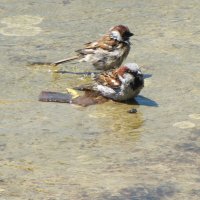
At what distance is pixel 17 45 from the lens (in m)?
7.95

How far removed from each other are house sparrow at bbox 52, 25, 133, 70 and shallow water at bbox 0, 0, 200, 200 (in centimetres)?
14

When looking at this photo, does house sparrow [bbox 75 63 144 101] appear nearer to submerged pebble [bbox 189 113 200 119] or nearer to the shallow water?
the shallow water

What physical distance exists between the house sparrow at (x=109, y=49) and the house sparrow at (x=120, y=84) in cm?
62

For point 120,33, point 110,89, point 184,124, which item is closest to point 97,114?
point 110,89

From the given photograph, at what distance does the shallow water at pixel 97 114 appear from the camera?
4.96 metres

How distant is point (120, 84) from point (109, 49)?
3.63ft

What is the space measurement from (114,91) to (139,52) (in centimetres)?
113

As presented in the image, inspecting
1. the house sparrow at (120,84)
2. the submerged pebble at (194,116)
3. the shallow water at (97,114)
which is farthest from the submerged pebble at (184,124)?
the house sparrow at (120,84)

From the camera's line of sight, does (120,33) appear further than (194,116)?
Yes

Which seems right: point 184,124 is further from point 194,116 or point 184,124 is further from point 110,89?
point 110,89

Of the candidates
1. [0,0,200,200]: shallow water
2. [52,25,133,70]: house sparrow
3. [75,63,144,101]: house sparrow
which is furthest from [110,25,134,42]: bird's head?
[75,63,144,101]: house sparrow

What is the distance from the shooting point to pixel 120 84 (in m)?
6.86

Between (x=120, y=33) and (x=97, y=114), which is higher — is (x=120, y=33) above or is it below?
above

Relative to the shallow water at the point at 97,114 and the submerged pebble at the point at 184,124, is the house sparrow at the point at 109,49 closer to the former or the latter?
the shallow water at the point at 97,114
